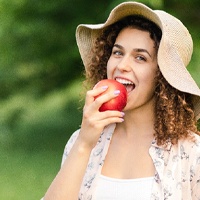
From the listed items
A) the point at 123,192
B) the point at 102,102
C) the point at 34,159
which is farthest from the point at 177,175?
the point at 34,159

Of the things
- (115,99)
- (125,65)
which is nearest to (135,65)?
(125,65)

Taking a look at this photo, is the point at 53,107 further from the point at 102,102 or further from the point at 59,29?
the point at 102,102

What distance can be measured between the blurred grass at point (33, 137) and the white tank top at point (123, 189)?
7.08ft

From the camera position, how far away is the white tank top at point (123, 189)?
2338 millimetres

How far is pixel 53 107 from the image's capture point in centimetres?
485

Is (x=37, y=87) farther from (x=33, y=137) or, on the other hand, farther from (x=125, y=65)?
(x=125, y=65)

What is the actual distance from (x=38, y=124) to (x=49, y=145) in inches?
6.5

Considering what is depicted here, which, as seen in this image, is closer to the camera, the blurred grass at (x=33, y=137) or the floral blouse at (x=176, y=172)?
the floral blouse at (x=176, y=172)

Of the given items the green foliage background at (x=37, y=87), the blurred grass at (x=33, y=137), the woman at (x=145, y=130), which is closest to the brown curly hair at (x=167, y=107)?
the woman at (x=145, y=130)

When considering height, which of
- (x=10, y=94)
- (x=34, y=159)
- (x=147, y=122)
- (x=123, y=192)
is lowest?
(x=34, y=159)

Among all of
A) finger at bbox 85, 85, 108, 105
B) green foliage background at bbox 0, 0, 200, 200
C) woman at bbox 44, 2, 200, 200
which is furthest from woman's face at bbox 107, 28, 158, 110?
green foliage background at bbox 0, 0, 200, 200

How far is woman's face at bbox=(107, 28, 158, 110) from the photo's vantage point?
237cm

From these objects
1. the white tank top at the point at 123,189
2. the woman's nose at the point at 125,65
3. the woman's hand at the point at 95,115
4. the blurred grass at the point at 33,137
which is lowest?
the blurred grass at the point at 33,137

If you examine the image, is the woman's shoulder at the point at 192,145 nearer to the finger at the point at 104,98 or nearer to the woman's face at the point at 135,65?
the woman's face at the point at 135,65
